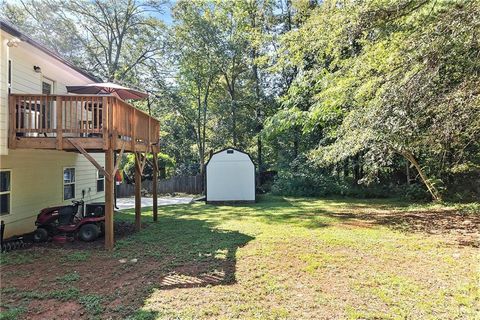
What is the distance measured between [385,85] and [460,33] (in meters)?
1.44

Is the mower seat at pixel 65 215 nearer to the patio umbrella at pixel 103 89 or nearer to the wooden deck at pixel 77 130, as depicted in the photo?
the wooden deck at pixel 77 130

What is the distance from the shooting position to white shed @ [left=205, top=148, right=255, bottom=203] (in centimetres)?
1467

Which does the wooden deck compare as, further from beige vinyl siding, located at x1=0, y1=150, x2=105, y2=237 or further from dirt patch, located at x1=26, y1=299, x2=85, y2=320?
dirt patch, located at x1=26, y1=299, x2=85, y2=320

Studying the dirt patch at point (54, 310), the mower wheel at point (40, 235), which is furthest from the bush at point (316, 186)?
the dirt patch at point (54, 310)

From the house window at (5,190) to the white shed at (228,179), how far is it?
8.42 meters

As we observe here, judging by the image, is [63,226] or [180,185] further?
[180,185]

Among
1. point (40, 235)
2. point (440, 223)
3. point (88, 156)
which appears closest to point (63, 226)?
point (40, 235)

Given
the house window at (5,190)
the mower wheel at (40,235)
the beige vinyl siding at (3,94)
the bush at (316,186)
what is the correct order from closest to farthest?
the beige vinyl siding at (3,94) < the house window at (5,190) < the mower wheel at (40,235) < the bush at (316,186)

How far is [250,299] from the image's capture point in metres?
3.97

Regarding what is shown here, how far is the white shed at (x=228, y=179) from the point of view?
14.7 meters

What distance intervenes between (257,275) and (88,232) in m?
4.37

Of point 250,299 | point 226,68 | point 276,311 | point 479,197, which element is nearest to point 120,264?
point 250,299

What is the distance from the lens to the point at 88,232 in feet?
23.7

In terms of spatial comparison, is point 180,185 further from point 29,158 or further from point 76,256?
point 76,256
